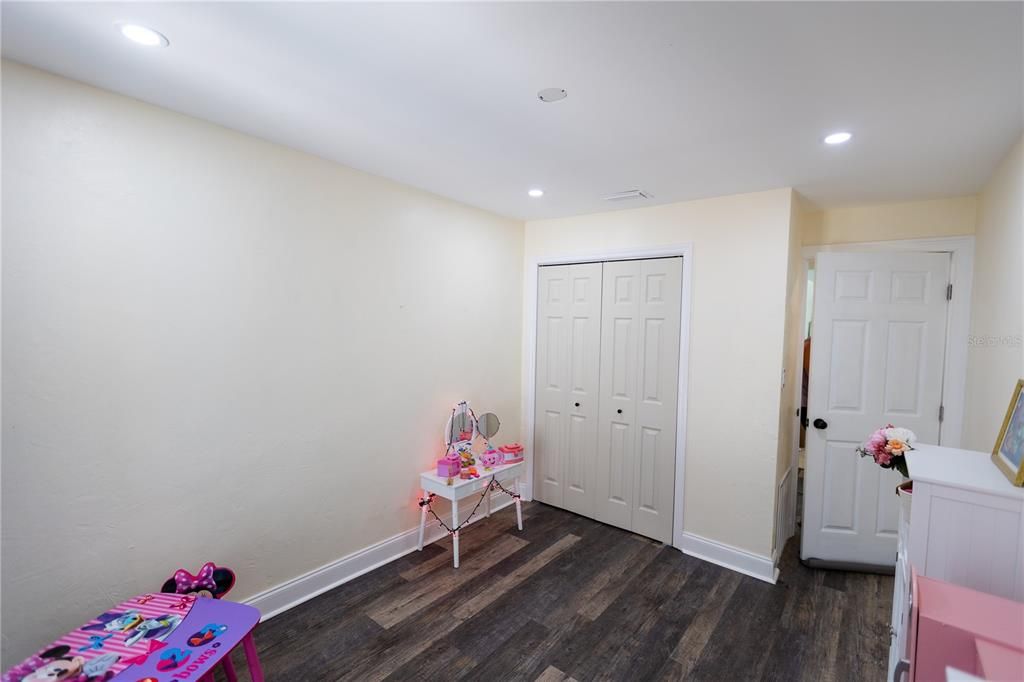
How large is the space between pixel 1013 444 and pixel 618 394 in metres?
2.12

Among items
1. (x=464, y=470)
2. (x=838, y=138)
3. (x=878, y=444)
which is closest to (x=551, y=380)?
(x=464, y=470)

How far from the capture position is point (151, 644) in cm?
147

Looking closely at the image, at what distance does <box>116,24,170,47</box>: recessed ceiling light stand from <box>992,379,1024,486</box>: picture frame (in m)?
2.94

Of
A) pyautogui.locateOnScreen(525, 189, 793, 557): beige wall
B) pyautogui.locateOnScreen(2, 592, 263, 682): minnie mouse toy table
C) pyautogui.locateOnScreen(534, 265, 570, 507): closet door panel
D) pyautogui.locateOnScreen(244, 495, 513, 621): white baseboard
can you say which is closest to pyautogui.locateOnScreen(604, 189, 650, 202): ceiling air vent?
pyautogui.locateOnScreen(525, 189, 793, 557): beige wall

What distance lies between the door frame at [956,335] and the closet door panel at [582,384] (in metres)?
2.16

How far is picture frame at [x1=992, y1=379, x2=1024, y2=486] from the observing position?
4.36ft

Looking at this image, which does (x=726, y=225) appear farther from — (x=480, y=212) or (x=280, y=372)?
(x=280, y=372)

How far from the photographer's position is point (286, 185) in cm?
227

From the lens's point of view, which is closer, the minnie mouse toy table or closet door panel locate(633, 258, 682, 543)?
the minnie mouse toy table

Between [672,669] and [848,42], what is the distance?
2.50 meters

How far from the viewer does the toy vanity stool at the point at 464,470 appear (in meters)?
2.83

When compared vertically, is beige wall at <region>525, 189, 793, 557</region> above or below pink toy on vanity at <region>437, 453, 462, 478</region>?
above

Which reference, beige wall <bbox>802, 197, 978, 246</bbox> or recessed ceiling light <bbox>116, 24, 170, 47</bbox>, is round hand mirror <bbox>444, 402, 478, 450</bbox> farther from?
beige wall <bbox>802, 197, 978, 246</bbox>

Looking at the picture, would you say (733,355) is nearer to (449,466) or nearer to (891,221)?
(891,221)
